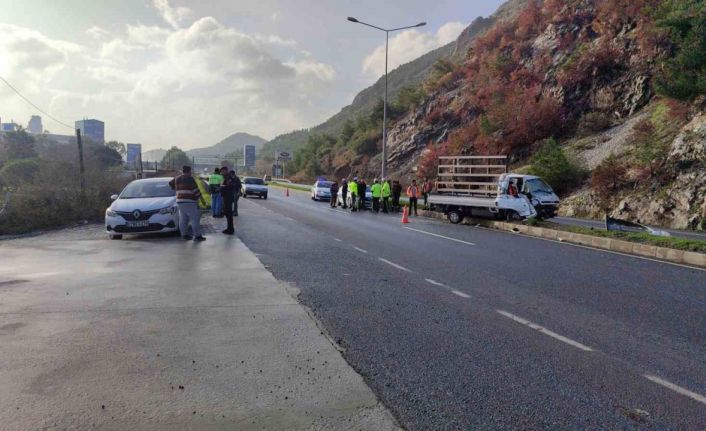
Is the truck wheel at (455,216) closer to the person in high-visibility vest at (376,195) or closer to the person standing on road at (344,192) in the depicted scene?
the person in high-visibility vest at (376,195)

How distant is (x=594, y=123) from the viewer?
1325 inches

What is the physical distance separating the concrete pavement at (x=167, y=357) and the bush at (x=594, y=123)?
104 ft

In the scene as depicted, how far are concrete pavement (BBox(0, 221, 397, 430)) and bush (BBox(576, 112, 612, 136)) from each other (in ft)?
104

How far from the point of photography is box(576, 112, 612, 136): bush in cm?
3344

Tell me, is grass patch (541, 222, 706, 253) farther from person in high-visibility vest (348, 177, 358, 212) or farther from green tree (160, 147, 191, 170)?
green tree (160, 147, 191, 170)

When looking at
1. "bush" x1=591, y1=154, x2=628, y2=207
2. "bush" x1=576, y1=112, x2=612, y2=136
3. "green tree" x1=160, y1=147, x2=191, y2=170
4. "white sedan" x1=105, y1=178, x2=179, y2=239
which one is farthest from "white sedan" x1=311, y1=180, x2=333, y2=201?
"green tree" x1=160, y1=147, x2=191, y2=170

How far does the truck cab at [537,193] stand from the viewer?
17859 mm

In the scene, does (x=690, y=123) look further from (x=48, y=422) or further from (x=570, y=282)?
(x=48, y=422)

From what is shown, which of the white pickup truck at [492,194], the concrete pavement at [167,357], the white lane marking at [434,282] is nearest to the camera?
the concrete pavement at [167,357]

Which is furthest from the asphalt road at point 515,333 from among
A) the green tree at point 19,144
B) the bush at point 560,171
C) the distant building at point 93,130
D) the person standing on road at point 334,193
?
the distant building at point 93,130

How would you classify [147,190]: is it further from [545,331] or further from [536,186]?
[536,186]

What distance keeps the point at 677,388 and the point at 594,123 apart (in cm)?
3356

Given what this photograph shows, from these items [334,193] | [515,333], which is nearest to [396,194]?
[334,193]

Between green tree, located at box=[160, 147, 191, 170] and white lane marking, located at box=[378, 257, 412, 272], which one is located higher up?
green tree, located at box=[160, 147, 191, 170]
